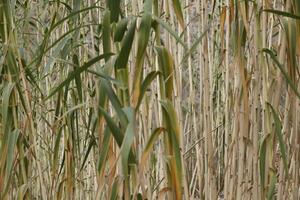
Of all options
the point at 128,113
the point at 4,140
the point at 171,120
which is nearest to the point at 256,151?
the point at 171,120

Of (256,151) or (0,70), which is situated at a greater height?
(0,70)

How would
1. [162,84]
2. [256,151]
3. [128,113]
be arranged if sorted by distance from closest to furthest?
[128,113]
[162,84]
[256,151]

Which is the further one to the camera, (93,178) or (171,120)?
(93,178)

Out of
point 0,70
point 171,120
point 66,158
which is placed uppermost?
point 0,70

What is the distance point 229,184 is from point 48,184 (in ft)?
2.06

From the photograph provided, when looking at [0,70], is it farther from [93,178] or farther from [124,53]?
[93,178]

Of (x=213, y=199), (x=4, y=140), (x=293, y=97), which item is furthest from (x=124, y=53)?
(x=213, y=199)

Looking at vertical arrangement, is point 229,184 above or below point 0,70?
below

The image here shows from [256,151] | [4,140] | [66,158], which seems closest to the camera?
[4,140]

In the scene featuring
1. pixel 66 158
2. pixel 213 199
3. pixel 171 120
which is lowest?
pixel 213 199

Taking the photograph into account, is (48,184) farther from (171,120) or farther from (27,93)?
(171,120)

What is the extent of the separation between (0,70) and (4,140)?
0.19 m

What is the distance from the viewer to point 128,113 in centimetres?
132

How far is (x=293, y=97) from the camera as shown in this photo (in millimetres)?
1709
